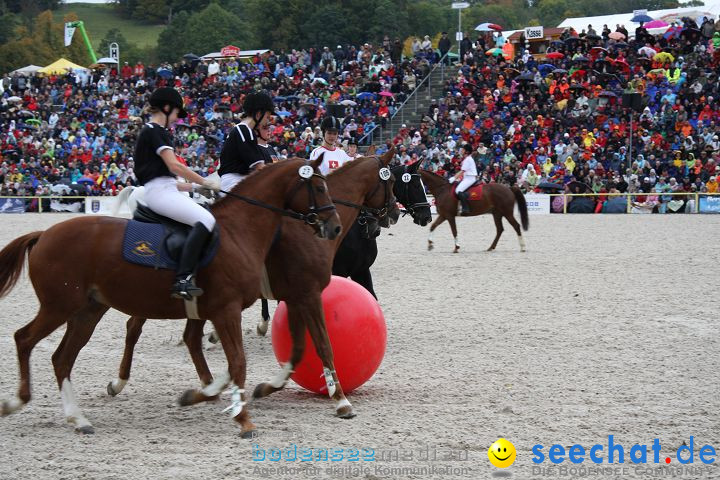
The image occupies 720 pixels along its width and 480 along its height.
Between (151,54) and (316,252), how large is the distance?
9729 centimetres

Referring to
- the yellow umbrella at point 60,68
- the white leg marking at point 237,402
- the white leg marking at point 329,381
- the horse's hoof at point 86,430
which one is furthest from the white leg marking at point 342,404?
the yellow umbrella at point 60,68

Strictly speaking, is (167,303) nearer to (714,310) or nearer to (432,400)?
(432,400)

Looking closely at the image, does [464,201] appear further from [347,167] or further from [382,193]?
[347,167]

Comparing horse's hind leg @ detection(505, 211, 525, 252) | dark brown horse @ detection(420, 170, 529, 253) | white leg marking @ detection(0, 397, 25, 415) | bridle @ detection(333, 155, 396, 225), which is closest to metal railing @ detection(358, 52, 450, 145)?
dark brown horse @ detection(420, 170, 529, 253)

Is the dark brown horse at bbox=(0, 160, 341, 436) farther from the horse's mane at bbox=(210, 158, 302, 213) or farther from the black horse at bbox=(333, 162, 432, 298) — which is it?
the black horse at bbox=(333, 162, 432, 298)

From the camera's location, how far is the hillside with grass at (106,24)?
114787 mm

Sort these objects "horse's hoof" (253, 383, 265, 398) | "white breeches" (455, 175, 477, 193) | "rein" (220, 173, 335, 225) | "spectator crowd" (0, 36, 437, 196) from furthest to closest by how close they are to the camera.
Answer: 1. "spectator crowd" (0, 36, 437, 196)
2. "white breeches" (455, 175, 477, 193)
3. "horse's hoof" (253, 383, 265, 398)
4. "rein" (220, 173, 335, 225)

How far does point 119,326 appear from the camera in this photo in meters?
11.1

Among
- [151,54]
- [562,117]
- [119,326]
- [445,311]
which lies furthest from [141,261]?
[151,54]

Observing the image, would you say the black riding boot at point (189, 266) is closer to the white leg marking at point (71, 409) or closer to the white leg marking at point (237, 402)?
the white leg marking at point (237, 402)

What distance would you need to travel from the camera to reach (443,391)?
744 centimetres

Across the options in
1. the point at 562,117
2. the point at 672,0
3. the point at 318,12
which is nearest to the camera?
the point at 562,117

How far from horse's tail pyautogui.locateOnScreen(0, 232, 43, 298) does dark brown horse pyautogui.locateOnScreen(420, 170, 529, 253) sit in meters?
14.2

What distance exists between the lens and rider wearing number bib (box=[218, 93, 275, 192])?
7.88 metres
